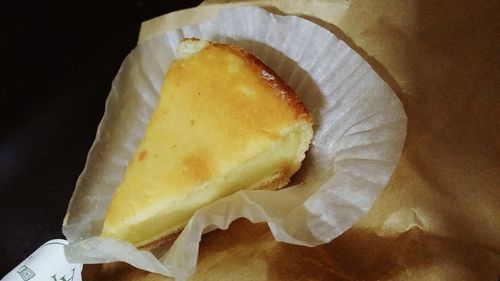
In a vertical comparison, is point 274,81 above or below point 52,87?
above

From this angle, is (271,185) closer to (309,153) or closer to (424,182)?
(309,153)

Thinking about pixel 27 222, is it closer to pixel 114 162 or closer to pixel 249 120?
pixel 114 162

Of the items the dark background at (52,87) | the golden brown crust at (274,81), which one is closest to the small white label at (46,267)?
the dark background at (52,87)

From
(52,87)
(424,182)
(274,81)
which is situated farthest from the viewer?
(52,87)

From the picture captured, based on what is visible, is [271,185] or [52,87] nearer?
[271,185]

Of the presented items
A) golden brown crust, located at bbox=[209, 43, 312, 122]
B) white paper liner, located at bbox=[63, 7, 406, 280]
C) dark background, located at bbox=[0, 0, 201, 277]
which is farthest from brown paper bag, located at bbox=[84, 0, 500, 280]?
dark background, located at bbox=[0, 0, 201, 277]

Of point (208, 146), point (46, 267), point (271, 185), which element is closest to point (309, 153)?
point (271, 185)

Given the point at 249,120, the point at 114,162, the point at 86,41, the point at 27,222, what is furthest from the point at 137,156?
the point at 86,41
